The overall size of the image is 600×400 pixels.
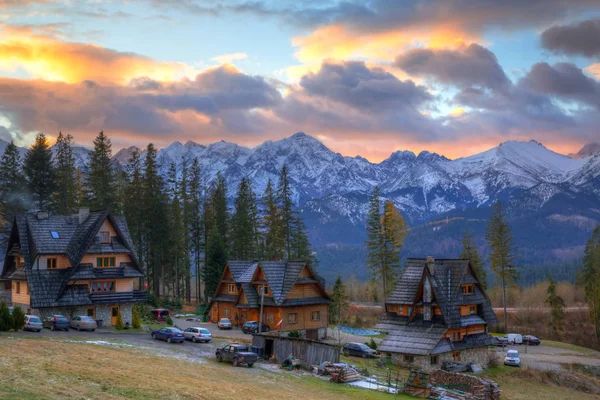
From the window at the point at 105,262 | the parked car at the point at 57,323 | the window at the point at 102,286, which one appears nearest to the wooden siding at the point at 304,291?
the window at the point at 102,286

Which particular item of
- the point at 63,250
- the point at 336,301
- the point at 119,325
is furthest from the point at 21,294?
the point at 336,301

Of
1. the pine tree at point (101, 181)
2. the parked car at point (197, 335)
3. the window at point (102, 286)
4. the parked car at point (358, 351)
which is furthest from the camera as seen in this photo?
the pine tree at point (101, 181)

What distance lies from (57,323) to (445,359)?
3693cm

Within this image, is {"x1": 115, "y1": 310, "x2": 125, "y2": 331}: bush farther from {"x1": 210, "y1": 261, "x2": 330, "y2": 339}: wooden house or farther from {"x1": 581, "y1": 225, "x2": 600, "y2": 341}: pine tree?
{"x1": 581, "y1": 225, "x2": 600, "y2": 341}: pine tree

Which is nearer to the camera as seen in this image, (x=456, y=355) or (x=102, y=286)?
(x=456, y=355)

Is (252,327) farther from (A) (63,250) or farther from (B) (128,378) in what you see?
(B) (128,378)

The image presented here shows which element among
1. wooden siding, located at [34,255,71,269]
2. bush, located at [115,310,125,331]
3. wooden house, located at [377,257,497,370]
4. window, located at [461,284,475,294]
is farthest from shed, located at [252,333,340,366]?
wooden siding, located at [34,255,71,269]

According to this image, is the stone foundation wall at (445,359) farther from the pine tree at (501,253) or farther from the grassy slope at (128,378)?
the pine tree at (501,253)

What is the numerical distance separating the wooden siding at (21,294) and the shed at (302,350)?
81.4 feet

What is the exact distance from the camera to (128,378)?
102 ft

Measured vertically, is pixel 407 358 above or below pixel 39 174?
below

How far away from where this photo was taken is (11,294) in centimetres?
6147

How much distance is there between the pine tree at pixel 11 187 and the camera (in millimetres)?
85812

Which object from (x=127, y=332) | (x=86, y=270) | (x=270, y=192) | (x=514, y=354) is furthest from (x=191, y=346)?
(x=270, y=192)
